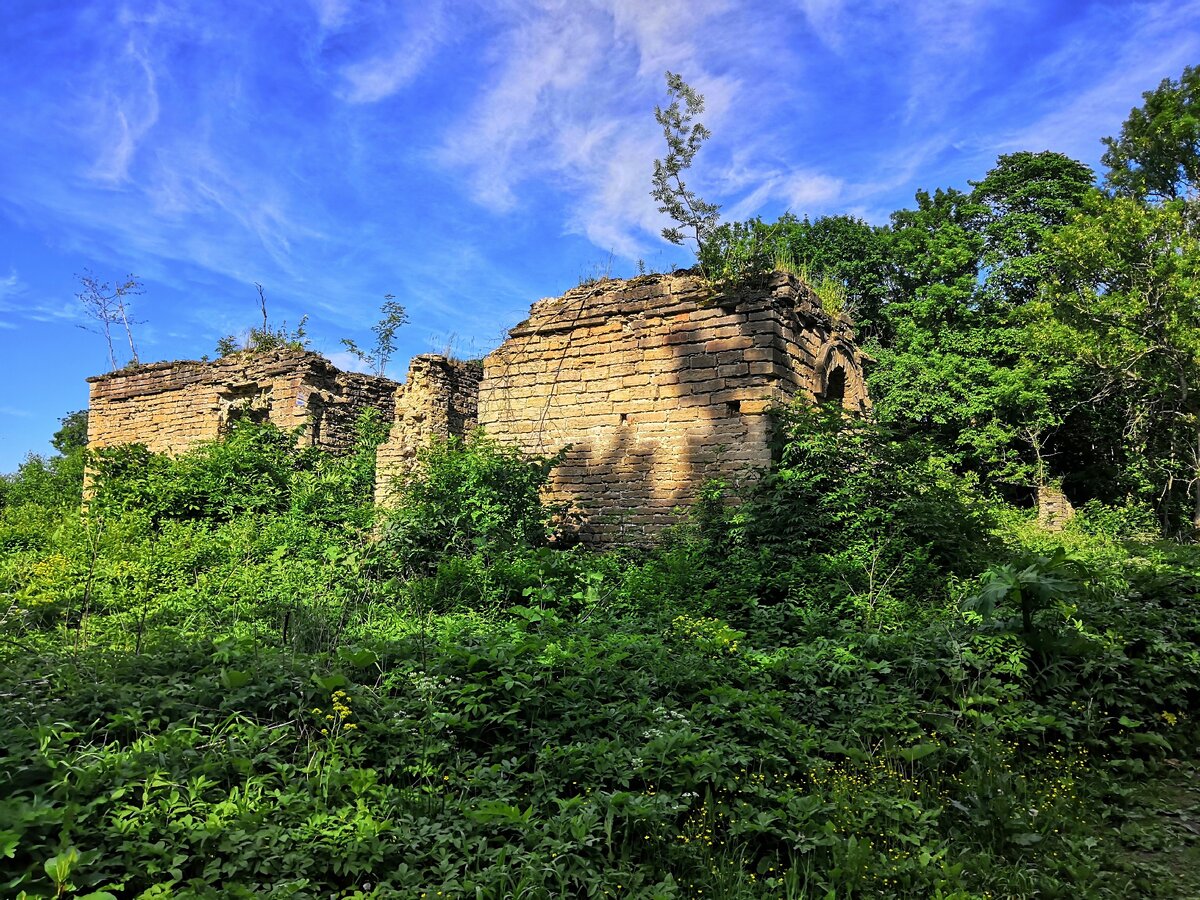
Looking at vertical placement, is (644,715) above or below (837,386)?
below

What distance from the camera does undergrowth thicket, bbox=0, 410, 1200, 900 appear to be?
8.57 feet

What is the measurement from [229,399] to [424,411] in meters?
5.75

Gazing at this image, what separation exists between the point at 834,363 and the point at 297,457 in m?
9.55

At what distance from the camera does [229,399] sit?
14.6 metres

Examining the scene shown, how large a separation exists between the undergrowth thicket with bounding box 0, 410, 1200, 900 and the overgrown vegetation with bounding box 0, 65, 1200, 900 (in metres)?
0.02

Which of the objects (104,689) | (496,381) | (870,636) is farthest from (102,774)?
(496,381)

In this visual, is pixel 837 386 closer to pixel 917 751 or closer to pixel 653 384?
pixel 653 384

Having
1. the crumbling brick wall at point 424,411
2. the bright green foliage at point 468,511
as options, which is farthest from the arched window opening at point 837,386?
the crumbling brick wall at point 424,411

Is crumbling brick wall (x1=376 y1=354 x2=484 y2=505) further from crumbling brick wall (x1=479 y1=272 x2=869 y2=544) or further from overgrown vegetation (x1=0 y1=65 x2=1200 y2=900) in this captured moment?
crumbling brick wall (x1=479 y1=272 x2=869 y2=544)

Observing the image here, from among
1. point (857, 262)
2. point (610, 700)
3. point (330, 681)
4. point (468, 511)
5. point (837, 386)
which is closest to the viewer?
point (330, 681)

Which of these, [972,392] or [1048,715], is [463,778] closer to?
[1048,715]

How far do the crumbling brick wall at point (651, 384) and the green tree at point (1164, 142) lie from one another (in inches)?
647

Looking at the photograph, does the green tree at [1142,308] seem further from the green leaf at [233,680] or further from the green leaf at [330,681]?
the green leaf at [233,680]

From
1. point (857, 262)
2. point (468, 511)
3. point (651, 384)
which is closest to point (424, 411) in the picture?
point (468, 511)
